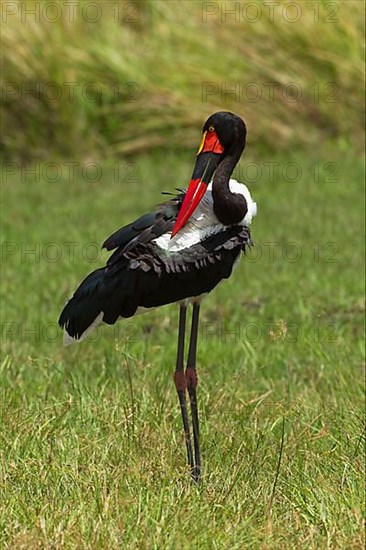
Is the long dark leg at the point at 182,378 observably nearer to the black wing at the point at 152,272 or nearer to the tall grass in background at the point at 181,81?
the black wing at the point at 152,272

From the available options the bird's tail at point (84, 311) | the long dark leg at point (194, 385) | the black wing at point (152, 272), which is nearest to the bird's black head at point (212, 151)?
the black wing at point (152, 272)

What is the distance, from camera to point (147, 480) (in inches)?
185

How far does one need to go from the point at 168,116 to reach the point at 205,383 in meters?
7.73

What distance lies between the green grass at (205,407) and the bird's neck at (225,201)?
0.46 metres

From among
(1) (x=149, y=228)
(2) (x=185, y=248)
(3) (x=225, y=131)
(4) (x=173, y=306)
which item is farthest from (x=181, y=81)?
(2) (x=185, y=248)

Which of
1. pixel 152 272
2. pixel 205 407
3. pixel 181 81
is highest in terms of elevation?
pixel 181 81

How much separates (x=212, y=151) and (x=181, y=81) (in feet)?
29.4

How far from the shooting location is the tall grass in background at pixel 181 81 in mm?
13531

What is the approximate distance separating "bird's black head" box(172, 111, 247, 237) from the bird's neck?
0.12 feet

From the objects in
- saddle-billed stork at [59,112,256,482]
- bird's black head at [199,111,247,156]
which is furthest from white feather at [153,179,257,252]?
bird's black head at [199,111,247,156]

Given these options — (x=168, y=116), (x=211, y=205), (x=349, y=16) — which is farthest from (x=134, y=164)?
(x=211, y=205)

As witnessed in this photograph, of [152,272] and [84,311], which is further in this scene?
[84,311]

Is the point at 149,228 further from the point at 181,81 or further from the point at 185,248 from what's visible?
the point at 181,81

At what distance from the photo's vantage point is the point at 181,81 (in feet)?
45.9
